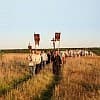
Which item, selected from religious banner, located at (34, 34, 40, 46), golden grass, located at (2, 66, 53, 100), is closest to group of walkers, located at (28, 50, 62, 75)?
religious banner, located at (34, 34, 40, 46)

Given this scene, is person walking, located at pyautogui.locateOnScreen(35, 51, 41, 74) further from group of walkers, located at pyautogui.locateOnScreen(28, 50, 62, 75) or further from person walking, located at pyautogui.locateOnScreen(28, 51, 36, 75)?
person walking, located at pyautogui.locateOnScreen(28, 51, 36, 75)

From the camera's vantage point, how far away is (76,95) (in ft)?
47.9

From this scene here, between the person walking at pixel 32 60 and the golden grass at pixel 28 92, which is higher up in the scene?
the person walking at pixel 32 60

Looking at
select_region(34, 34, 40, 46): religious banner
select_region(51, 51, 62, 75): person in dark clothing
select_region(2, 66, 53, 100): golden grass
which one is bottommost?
select_region(2, 66, 53, 100): golden grass

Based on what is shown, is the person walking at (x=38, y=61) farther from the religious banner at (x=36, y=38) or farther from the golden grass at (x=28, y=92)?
the golden grass at (x=28, y=92)

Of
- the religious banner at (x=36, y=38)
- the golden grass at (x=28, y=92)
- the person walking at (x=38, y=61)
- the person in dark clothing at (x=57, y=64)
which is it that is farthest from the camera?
the religious banner at (x=36, y=38)

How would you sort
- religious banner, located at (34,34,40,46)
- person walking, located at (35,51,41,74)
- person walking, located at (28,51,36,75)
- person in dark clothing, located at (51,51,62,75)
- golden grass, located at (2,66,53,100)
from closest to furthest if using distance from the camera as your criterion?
golden grass, located at (2,66,53,100) → person walking, located at (28,51,36,75) → person walking, located at (35,51,41,74) → person in dark clothing, located at (51,51,62,75) → religious banner, located at (34,34,40,46)

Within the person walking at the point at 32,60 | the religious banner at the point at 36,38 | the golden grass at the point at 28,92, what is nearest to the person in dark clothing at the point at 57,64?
the person walking at the point at 32,60

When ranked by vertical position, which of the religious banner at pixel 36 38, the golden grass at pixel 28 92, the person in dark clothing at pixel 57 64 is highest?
the religious banner at pixel 36 38

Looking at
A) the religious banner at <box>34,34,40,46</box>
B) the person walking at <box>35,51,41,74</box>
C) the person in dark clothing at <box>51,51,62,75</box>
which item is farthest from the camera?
the religious banner at <box>34,34,40,46</box>

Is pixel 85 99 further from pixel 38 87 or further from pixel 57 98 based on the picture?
pixel 38 87

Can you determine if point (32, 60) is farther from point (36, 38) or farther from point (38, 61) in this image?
point (36, 38)

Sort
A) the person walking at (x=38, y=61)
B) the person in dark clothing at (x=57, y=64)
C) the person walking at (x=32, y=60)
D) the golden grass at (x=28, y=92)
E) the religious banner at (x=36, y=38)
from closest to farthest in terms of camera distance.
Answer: the golden grass at (x=28, y=92), the person walking at (x=32, y=60), the person walking at (x=38, y=61), the person in dark clothing at (x=57, y=64), the religious banner at (x=36, y=38)

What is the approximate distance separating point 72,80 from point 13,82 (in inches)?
106
